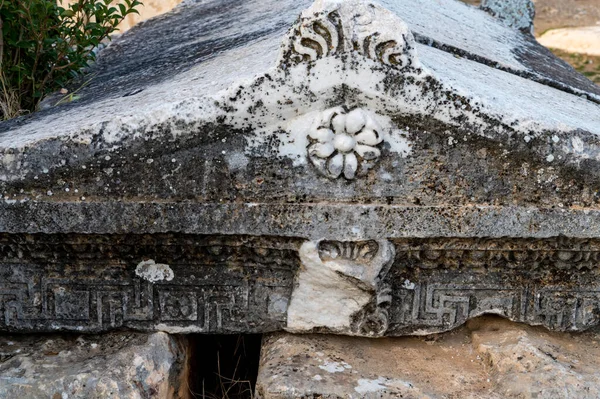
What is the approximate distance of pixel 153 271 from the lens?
2.16 meters

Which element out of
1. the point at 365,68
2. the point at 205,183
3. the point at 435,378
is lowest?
the point at 435,378

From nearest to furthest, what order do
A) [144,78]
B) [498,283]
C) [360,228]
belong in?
1. [360,228]
2. [498,283]
3. [144,78]

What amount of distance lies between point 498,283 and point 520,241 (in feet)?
0.57

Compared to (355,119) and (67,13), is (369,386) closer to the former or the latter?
(355,119)

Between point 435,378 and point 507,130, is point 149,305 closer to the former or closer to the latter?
point 435,378

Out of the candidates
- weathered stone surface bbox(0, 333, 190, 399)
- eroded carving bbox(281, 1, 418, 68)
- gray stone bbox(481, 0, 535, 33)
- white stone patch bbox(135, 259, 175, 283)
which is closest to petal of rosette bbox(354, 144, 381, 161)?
eroded carving bbox(281, 1, 418, 68)

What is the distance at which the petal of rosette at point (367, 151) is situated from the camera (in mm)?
1962

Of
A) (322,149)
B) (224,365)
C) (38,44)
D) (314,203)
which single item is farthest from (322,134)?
(38,44)

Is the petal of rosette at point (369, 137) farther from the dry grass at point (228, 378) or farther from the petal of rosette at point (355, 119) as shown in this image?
the dry grass at point (228, 378)

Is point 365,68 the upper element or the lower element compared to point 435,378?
upper

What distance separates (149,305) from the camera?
2195mm

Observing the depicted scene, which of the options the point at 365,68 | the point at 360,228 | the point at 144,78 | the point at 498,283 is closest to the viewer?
the point at 365,68

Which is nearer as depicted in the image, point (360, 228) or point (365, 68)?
point (365, 68)

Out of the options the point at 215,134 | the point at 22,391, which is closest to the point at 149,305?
the point at 22,391
